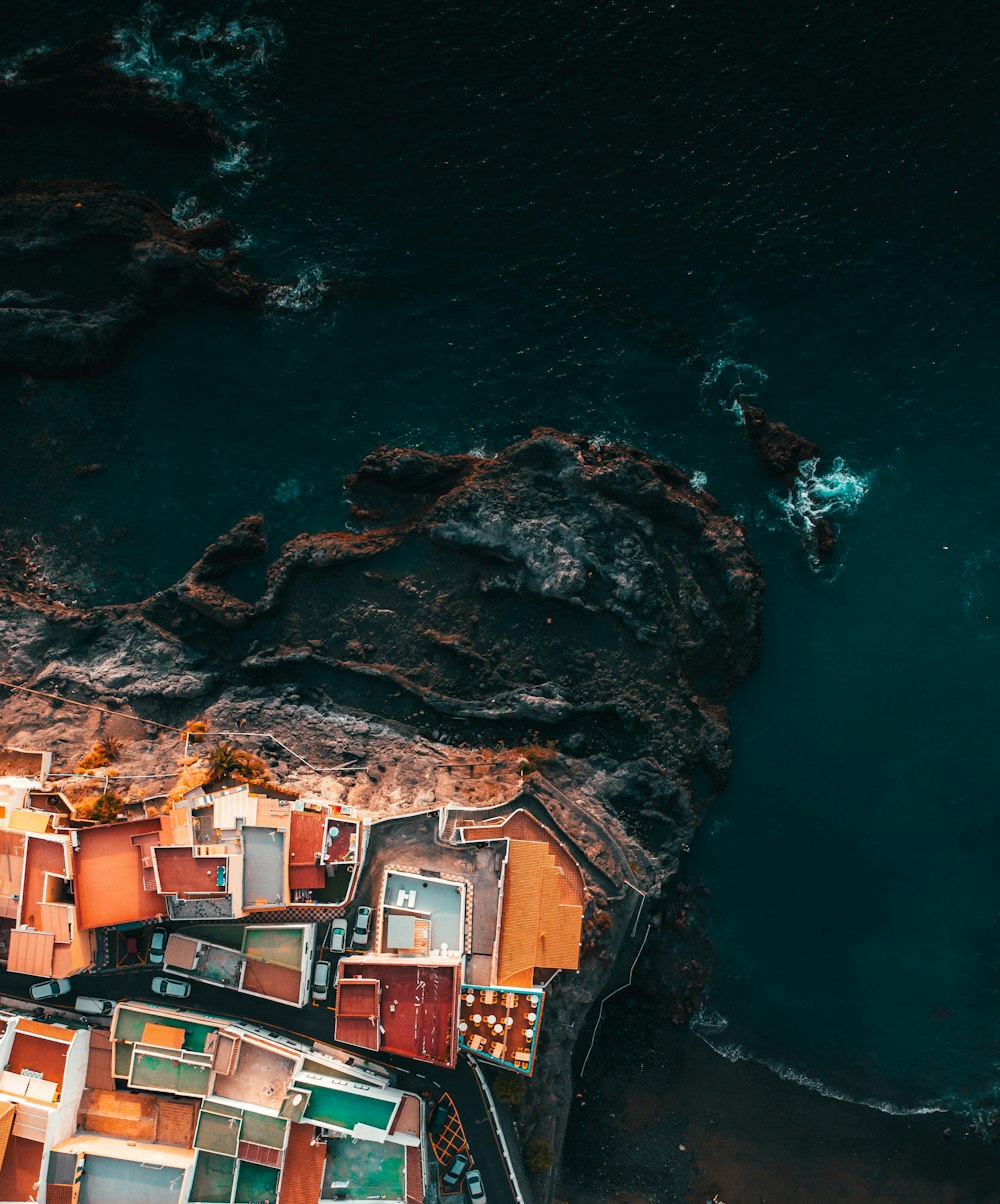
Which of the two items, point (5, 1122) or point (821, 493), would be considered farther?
point (821, 493)

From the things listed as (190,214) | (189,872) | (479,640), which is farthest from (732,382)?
(189,872)

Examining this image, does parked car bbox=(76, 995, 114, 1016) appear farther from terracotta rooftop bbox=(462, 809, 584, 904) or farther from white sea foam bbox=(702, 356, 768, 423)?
white sea foam bbox=(702, 356, 768, 423)

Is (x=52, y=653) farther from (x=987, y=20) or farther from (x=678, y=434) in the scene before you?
(x=987, y=20)

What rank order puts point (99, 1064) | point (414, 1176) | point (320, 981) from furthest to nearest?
point (320, 981) < point (99, 1064) < point (414, 1176)

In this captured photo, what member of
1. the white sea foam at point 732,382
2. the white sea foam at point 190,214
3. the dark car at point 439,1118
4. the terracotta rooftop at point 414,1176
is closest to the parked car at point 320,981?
the terracotta rooftop at point 414,1176

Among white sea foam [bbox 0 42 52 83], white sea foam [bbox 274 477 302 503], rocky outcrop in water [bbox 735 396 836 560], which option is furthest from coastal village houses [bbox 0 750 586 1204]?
white sea foam [bbox 0 42 52 83]

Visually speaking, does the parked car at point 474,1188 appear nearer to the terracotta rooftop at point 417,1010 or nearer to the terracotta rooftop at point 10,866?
the terracotta rooftop at point 417,1010

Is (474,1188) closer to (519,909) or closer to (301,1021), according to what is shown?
(301,1021)

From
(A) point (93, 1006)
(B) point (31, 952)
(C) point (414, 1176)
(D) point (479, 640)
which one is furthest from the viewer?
(D) point (479, 640)
